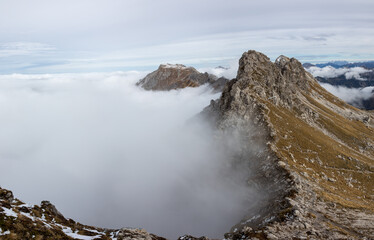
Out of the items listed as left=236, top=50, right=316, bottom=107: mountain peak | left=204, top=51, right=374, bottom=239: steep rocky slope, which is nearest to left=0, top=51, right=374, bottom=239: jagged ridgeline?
left=204, top=51, right=374, bottom=239: steep rocky slope

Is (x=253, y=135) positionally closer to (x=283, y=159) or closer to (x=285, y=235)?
(x=283, y=159)

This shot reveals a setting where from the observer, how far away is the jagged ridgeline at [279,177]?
42.4m

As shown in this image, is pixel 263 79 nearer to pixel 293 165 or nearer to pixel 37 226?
pixel 293 165

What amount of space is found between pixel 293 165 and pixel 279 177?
10.8 metres

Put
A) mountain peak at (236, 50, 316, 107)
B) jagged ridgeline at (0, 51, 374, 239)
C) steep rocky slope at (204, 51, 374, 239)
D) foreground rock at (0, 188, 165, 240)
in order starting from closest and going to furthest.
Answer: foreground rock at (0, 188, 165, 240) < jagged ridgeline at (0, 51, 374, 239) < steep rocky slope at (204, 51, 374, 239) < mountain peak at (236, 50, 316, 107)

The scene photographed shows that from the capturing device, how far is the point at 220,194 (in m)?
112

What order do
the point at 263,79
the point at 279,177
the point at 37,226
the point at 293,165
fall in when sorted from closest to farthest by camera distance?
1. the point at 37,226
2. the point at 279,177
3. the point at 293,165
4. the point at 263,79

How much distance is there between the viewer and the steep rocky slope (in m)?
53.8

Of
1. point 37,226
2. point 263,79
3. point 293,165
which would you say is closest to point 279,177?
point 293,165

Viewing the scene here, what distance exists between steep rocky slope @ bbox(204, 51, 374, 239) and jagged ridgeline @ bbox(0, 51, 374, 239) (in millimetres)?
226

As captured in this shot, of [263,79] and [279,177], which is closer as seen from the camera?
[279,177]

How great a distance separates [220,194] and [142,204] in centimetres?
7764

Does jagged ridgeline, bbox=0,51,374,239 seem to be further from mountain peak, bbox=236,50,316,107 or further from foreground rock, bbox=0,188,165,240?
mountain peak, bbox=236,50,316,107

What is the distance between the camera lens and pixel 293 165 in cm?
8500
